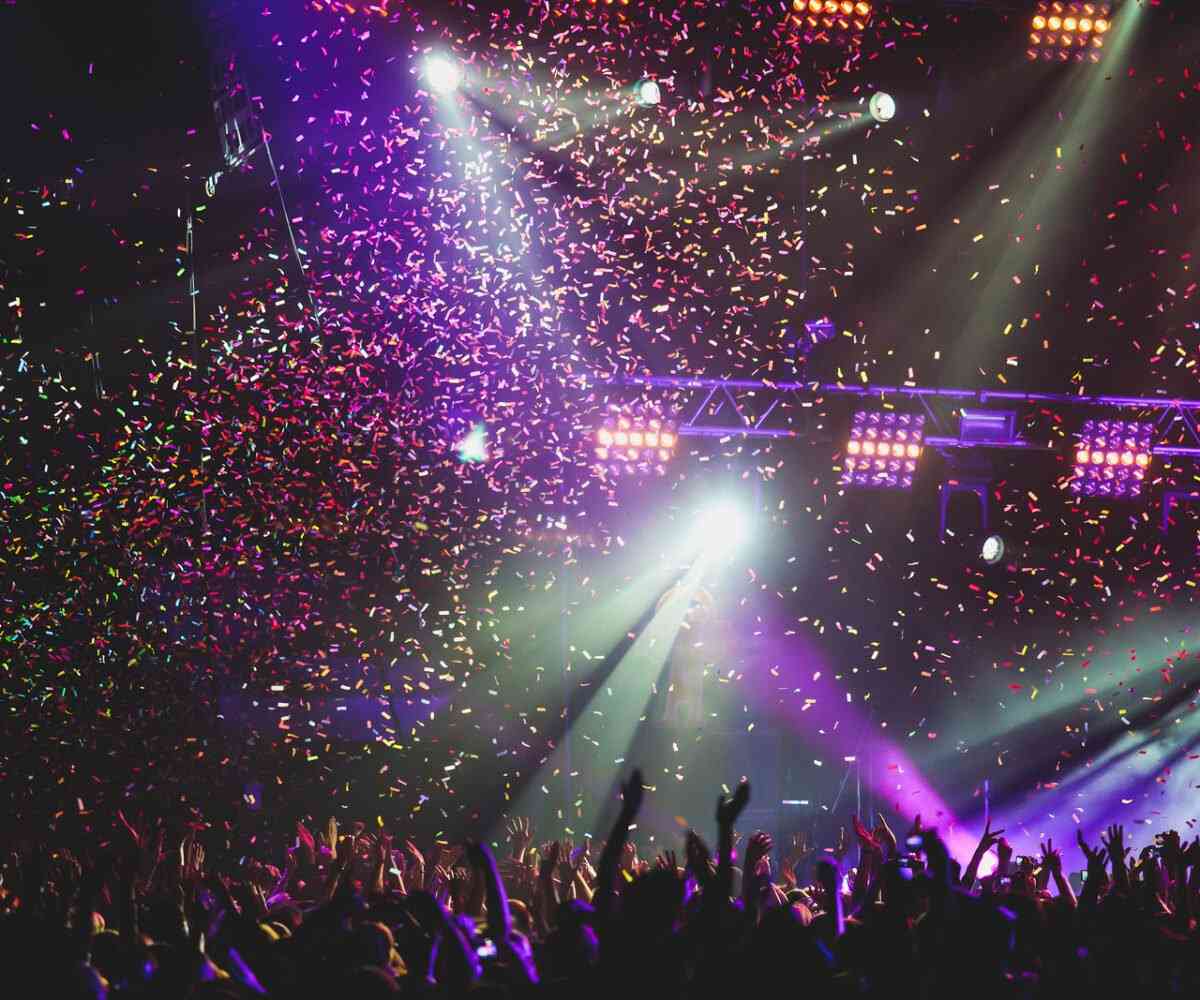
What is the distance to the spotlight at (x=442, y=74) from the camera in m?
7.48

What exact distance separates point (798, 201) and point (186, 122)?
4.35 m

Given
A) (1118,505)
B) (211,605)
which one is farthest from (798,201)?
(211,605)

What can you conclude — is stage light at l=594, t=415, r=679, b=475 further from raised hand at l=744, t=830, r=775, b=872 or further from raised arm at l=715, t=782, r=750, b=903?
raised arm at l=715, t=782, r=750, b=903

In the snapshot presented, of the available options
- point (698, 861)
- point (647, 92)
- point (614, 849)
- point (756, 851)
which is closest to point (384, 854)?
point (756, 851)

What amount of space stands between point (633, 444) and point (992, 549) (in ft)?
12.6

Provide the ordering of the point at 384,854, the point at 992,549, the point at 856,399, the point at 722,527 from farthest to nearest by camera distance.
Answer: the point at 722,527 < the point at 992,549 < the point at 856,399 < the point at 384,854

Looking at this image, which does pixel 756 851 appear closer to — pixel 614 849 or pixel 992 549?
pixel 614 849

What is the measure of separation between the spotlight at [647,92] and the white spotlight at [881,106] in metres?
1.62

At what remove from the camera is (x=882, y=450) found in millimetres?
8531

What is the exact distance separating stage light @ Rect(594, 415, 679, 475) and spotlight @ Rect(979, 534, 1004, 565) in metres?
3.46

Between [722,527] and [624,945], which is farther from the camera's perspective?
[722,527]

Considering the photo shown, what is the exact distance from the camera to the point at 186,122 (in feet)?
22.1

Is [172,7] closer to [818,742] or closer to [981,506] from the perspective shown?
[981,506]

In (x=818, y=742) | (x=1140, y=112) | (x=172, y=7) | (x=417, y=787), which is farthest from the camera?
(x=818, y=742)
